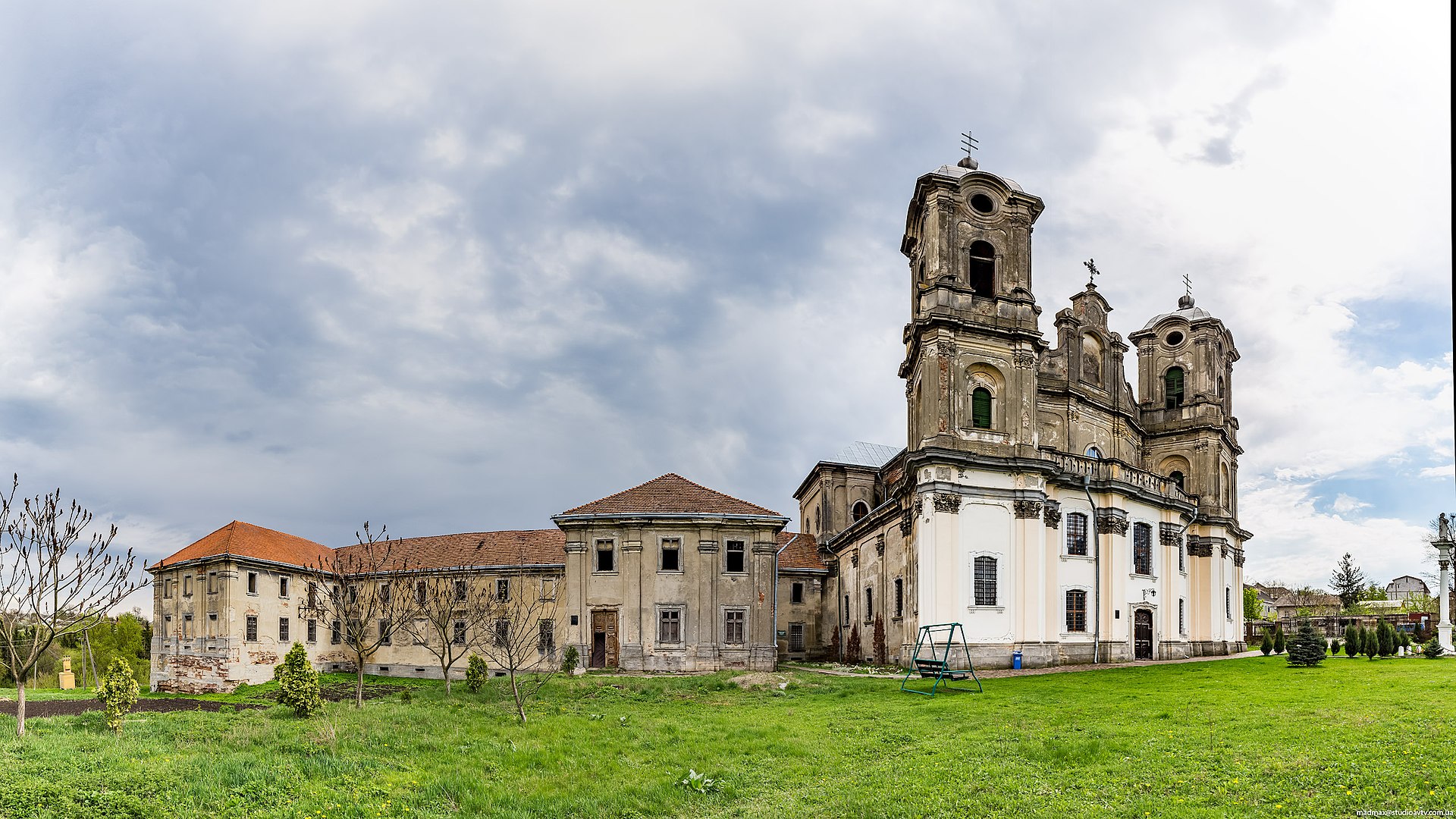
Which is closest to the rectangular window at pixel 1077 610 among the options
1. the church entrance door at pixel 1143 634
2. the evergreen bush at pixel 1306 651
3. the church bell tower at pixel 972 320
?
the church entrance door at pixel 1143 634

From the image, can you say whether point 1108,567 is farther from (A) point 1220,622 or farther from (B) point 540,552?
(B) point 540,552

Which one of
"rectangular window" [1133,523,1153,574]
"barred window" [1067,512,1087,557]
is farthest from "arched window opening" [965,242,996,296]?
"rectangular window" [1133,523,1153,574]

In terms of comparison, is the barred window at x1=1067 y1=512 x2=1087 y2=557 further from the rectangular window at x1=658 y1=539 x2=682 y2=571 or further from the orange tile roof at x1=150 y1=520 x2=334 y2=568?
the orange tile roof at x1=150 y1=520 x2=334 y2=568

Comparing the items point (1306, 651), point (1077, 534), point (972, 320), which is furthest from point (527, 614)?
point (1306, 651)

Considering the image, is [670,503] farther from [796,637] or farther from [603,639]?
[796,637]

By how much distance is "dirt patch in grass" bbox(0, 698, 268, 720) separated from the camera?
86.9 feet

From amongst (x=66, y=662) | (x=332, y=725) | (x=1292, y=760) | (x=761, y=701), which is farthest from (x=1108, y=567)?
(x=66, y=662)

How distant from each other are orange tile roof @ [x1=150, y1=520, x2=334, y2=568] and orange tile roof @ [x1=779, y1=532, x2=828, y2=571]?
2354cm

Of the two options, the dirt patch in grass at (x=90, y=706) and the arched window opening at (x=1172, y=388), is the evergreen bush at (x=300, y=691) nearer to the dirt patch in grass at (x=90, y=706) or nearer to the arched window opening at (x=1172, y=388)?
the dirt patch in grass at (x=90, y=706)

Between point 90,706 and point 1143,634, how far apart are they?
129 feet

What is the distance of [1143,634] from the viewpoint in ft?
133

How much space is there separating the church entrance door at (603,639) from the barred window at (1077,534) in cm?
1897

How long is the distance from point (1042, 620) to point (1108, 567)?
17.0 feet

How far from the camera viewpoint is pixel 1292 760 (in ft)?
42.5
